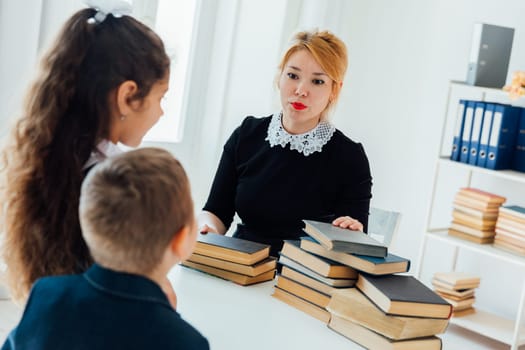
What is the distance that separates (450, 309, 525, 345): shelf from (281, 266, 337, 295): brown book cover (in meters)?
1.90

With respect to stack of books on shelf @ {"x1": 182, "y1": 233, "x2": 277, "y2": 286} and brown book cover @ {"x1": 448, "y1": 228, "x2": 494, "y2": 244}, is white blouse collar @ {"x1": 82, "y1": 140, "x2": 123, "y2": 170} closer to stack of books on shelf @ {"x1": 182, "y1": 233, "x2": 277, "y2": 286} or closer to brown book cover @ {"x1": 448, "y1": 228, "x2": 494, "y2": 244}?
stack of books on shelf @ {"x1": 182, "y1": 233, "x2": 277, "y2": 286}

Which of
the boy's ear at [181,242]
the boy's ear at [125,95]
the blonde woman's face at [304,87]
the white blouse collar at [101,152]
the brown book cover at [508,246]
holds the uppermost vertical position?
the blonde woman's face at [304,87]

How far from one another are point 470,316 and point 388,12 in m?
1.69

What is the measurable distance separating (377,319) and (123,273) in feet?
2.33

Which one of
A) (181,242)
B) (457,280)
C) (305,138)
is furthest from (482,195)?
(181,242)

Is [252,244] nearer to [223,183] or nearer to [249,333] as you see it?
[249,333]

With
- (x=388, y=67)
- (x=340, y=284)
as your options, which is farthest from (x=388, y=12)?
(x=340, y=284)

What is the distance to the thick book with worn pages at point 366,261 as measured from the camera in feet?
5.39

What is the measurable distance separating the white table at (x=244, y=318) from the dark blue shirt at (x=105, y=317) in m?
0.46

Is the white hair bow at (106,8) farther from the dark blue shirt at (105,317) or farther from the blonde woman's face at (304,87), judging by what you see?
the blonde woman's face at (304,87)

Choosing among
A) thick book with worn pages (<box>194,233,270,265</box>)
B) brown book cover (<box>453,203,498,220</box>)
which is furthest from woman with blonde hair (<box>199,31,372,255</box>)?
brown book cover (<box>453,203,498,220</box>)

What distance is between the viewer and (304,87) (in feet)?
7.93

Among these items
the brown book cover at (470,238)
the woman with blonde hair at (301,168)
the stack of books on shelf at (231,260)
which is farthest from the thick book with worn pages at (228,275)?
the brown book cover at (470,238)

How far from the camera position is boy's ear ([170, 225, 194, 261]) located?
1.04 meters
